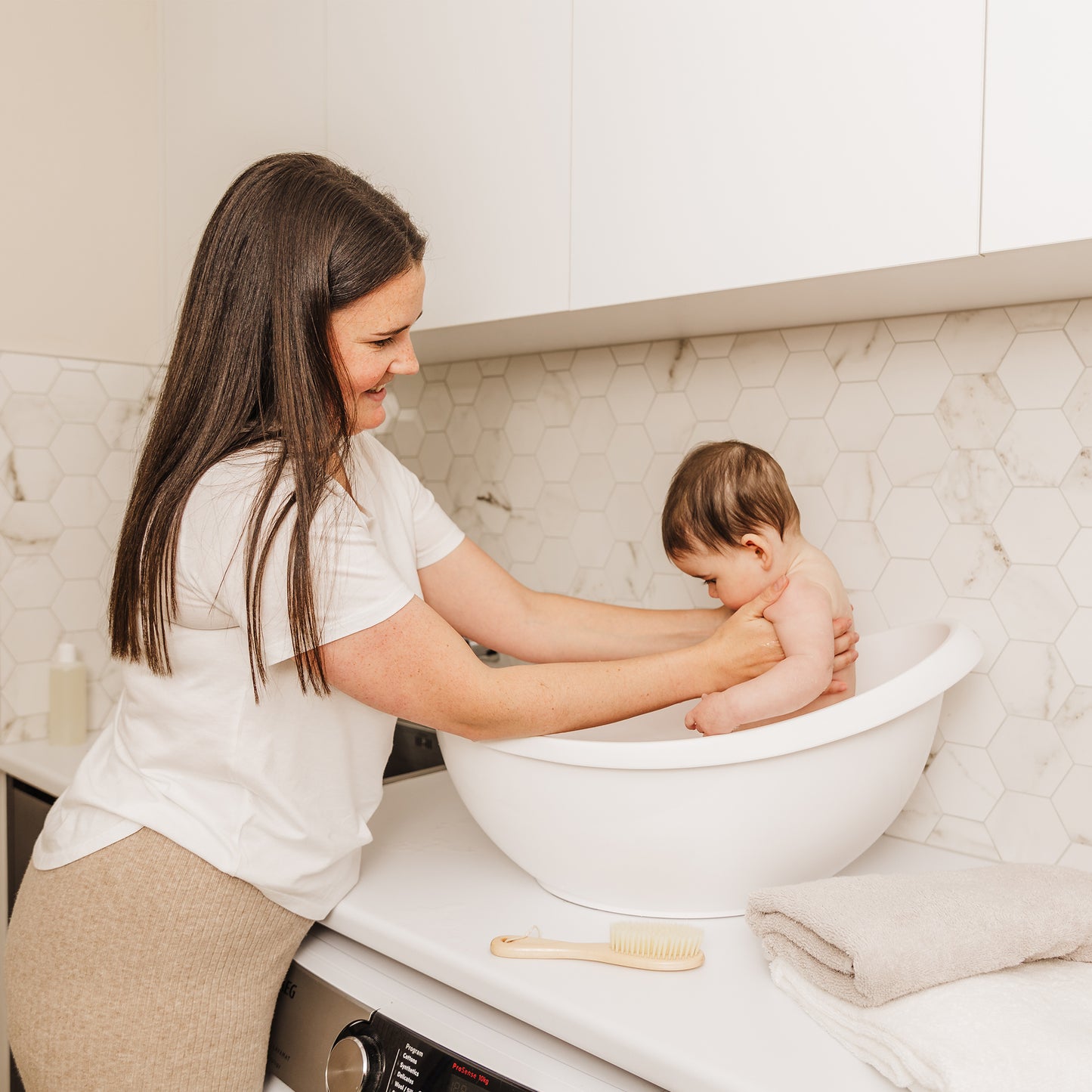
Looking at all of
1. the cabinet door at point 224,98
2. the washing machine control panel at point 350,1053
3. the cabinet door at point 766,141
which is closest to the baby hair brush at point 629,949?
the washing machine control panel at point 350,1053

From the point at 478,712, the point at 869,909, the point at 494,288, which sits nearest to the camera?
the point at 869,909

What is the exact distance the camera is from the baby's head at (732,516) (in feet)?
3.59

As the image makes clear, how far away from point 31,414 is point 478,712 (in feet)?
4.23

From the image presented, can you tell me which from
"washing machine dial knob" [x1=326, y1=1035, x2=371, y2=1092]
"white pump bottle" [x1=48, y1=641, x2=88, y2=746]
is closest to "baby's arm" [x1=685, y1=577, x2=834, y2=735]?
"washing machine dial knob" [x1=326, y1=1035, x2=371, y2=1092]

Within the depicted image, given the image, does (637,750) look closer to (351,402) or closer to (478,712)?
(478,712)

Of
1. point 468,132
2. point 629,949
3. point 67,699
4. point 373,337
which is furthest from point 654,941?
point 67,699

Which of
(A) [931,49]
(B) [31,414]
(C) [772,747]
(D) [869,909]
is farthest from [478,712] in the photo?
(B) [31,414]

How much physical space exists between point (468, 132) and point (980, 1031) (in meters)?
1.11

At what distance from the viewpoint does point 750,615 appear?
1035 mm

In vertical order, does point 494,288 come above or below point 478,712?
above

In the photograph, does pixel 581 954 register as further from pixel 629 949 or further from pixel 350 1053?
pixel 350 1053

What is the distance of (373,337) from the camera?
960 millimetres

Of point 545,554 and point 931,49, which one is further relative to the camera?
point 545,554

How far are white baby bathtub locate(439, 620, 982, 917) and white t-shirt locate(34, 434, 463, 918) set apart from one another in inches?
5.1
